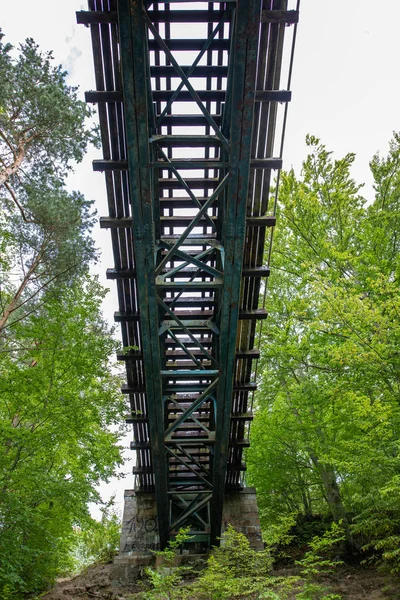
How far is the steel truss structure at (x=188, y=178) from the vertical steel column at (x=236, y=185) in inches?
0.5

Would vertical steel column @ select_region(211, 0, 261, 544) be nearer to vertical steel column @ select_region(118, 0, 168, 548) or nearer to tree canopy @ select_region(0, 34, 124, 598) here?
vertical steel column @ select_region(118, 0, 168, 548)

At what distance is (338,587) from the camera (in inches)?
290

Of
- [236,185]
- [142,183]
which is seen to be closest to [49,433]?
[142,183]

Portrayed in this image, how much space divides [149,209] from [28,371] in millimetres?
3627

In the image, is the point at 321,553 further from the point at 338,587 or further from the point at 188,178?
the point at 188,178

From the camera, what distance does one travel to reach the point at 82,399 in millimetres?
6887

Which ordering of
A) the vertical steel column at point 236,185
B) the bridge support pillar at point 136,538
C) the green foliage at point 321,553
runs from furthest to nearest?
the bridge support pillar at point 136,538
the green foliage at point 321,553
the vertical steel column at point 236,185

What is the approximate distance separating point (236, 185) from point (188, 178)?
1138 mm

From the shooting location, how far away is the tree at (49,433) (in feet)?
19.4

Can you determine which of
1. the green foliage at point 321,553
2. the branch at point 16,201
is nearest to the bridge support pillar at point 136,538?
the green foliage at point 321,553

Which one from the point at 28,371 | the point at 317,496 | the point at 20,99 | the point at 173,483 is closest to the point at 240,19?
the point at 28,371

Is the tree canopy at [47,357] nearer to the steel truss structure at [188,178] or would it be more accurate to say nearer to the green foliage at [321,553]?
the steel truss structure at [188,178]

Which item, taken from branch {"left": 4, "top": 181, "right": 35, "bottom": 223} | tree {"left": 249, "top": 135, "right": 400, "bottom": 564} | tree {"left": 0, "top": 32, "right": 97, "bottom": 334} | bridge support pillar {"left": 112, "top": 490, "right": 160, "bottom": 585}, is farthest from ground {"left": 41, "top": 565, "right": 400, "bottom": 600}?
branch {"left": 4, "top": 181, "right": 35, "bottom": 223}

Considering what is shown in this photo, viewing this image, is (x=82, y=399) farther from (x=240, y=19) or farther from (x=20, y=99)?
(x=20, y=99)
